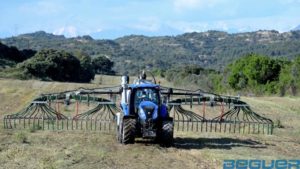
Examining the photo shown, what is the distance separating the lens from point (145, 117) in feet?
53.6

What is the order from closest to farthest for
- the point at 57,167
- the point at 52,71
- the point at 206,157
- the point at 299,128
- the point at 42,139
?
the point at 57,167 < the point at 206,157 < the point at 42,139 < the point at 299,128 < the point at 52,71

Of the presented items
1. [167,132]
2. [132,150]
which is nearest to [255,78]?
[167,132]

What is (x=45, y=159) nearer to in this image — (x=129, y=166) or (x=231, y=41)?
(x=129, y=166)

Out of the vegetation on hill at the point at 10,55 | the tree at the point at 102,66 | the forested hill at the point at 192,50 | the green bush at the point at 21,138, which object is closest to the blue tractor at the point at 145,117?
the green bush at the point at 21,138

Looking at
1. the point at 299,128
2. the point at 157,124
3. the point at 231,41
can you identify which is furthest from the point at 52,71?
the point at 231,41

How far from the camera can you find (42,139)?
17484 mm

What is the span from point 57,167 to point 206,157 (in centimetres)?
404

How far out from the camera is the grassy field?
536 inches

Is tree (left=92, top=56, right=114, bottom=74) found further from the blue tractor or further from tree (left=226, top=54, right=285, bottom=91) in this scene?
the blue tractor

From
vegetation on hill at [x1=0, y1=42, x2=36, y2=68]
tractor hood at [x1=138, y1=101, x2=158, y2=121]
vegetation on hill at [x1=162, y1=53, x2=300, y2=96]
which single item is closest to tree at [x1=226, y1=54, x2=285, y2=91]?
vegetation on hill at [x1=162, y1=53, x2=300, y2=96]

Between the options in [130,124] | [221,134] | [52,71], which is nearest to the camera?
[130,124]

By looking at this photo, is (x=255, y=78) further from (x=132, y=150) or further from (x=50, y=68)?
(x=132, y=150)

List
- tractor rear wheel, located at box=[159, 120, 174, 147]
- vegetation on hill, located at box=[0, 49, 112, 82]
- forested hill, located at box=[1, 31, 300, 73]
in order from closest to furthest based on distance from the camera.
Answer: tractor rear wheel, located at box=[159, 120, 174, 147], vegetation on hill, located at box=[0, 49, 112, 82], forested hill, located at box=[1, 31, 300, 73]

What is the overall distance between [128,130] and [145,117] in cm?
60
